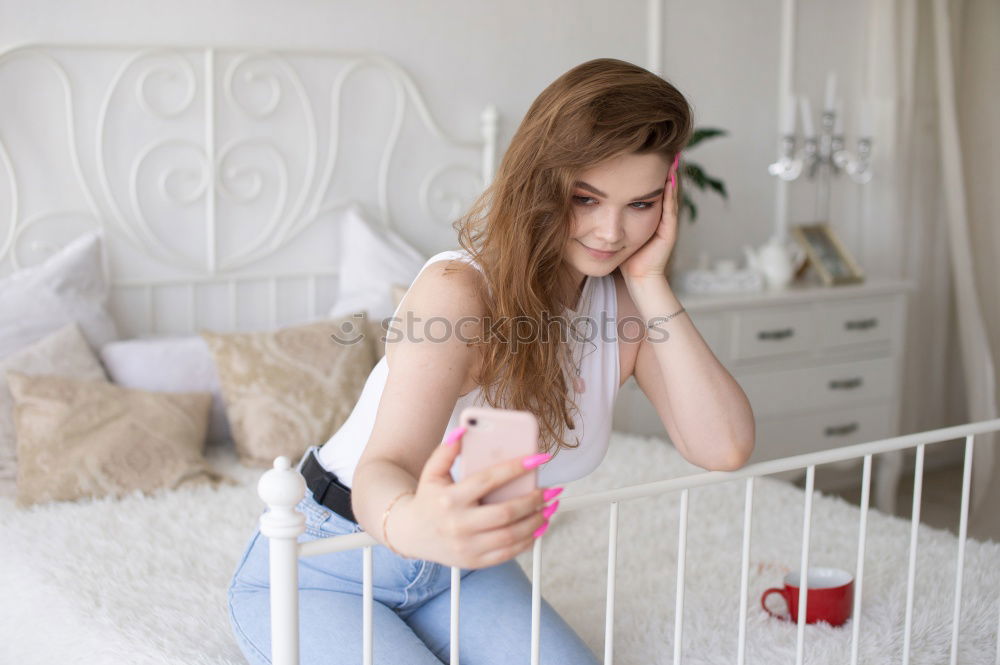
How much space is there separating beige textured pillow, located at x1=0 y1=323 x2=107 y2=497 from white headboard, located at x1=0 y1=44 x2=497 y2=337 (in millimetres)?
282

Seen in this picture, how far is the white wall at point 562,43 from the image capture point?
258 cm

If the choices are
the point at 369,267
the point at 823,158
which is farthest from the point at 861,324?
the point at 369,267

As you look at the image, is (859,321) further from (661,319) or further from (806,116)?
(661,319)

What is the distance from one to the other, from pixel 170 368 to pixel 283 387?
27cm

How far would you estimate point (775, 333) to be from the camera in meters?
3.26

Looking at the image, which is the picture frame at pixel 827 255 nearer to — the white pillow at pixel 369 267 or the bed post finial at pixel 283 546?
the white pillow at pixel 369 267

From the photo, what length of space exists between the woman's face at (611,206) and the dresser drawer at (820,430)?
6.78 feet

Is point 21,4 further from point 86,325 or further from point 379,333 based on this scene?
point 379,333

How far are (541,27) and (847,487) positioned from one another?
2.03m

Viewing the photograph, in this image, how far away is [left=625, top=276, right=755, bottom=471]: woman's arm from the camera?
1.40 metres

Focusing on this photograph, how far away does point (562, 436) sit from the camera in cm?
136

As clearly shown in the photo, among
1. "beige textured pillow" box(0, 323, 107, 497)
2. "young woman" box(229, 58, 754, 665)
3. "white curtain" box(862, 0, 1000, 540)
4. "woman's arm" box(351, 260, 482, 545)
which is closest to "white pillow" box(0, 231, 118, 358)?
"beige textured pillow" box(0, 323, 107, 497)

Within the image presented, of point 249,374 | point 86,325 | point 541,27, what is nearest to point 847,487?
point 541,27

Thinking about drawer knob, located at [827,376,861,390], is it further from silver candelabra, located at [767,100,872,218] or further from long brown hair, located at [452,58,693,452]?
long brown hair, located at [452,58,693,452]
